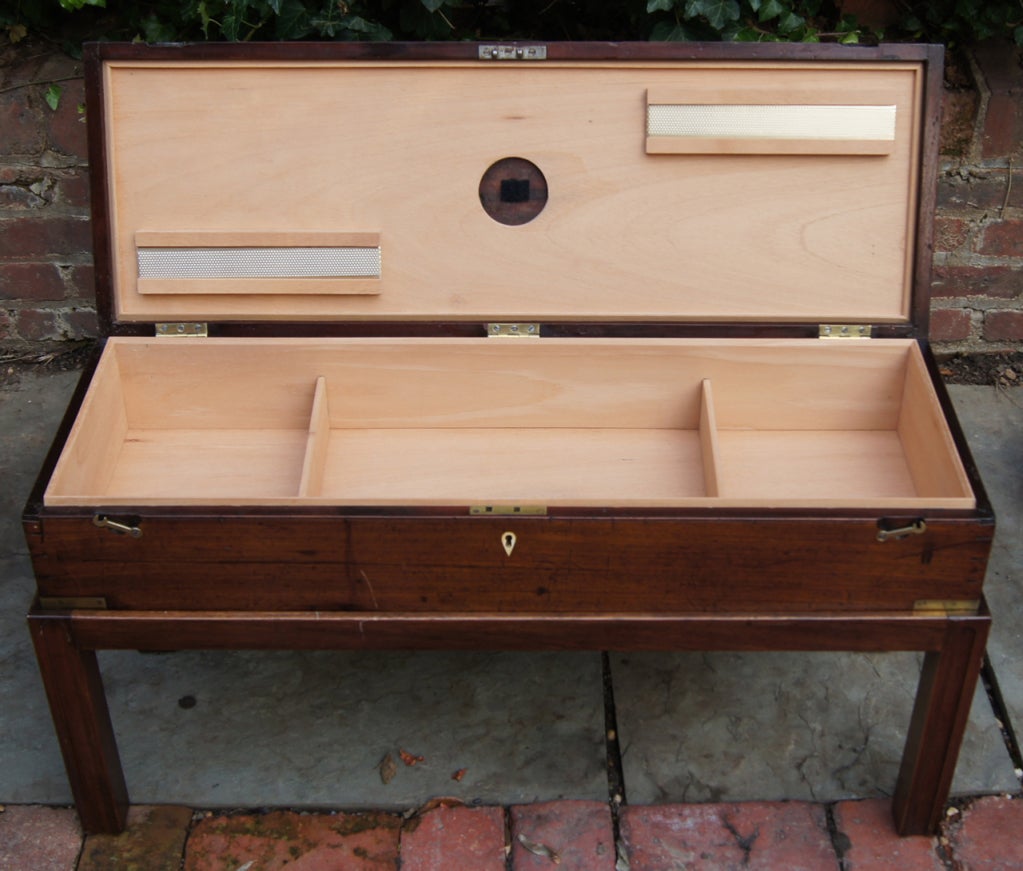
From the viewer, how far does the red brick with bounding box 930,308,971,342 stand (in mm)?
3734

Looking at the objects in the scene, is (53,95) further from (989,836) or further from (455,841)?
(989,836)

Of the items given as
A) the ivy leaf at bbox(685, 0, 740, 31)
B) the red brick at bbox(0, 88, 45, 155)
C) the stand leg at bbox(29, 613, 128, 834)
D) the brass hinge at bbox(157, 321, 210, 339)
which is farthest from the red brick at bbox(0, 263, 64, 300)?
the ivy leaf at bbox(685, 0, 740, 31)

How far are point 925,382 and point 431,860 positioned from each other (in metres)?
1.45

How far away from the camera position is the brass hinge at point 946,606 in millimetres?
2033

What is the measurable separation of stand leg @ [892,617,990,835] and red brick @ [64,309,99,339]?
2.83m

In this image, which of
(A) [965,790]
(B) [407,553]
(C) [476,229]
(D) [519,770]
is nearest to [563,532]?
(B) [407,553]

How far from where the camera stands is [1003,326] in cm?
375

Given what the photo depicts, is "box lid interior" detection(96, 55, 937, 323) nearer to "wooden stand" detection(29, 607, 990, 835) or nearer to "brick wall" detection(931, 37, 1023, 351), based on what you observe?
"wooden stand" detection(29, 607, 990, 835)

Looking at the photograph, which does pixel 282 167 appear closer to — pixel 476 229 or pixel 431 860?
pixel 476 229

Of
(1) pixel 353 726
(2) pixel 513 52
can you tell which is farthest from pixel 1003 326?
(1) pixel 353 726

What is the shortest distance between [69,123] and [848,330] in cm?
240

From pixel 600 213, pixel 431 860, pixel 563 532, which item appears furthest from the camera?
pixel 600 213

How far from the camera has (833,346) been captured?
8.57 ft

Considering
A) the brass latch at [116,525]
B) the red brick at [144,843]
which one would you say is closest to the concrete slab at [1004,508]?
the red brick at [144,843]
